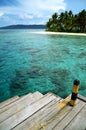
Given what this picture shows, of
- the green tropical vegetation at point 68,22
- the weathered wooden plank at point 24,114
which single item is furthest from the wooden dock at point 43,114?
the green tropical vegetation at point 68,22

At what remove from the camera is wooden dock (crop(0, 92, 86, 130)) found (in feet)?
8.66

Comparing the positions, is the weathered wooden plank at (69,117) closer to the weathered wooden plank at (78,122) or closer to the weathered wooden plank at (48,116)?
the weathered wooden plank at (78,122)

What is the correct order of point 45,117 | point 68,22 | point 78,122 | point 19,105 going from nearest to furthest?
point 78,122, point 45,117, point 19,105, point 68,22

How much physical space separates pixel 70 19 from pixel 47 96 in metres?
47.2

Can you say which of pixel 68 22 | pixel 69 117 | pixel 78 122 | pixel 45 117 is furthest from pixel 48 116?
pixel 68 22

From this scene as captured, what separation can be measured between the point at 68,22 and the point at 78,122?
47.6 m

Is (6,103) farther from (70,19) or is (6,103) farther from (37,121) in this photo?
(70,19)

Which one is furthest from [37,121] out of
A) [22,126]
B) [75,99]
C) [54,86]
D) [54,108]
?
[54,86]

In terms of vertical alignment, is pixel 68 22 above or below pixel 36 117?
above

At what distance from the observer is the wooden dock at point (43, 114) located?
104 inches

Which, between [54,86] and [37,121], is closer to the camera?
[37,121]

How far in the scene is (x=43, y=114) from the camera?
299cm

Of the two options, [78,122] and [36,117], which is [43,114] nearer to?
[36,117]

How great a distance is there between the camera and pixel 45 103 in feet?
11.2
